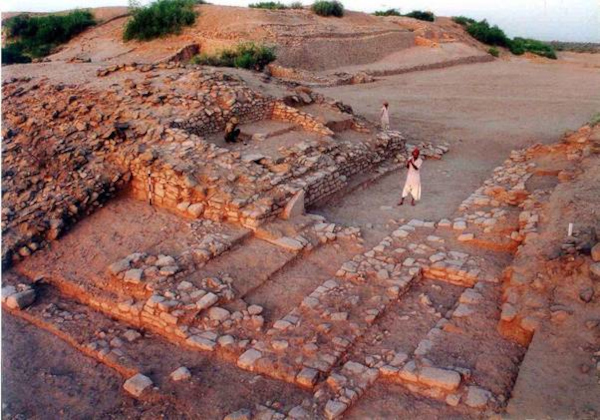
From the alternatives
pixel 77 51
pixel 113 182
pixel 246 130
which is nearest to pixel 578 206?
pixel 246 130

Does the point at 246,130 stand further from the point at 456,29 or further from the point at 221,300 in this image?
the point at 456,29

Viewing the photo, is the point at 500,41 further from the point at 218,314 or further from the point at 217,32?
the point at 218,314

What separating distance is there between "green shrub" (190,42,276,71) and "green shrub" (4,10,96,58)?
1326 cm

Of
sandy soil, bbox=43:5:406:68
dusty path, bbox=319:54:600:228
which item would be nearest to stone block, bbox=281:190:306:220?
dusty path, bbox=319:54:600:228

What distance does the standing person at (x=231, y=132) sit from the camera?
9258mm

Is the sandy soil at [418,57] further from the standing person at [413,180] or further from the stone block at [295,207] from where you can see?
the stone block at [295,207]

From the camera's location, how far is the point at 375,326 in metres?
5.36

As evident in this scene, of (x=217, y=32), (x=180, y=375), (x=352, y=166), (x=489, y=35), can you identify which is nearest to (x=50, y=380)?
(x=180, y=375)

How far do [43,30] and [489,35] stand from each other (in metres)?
29.0

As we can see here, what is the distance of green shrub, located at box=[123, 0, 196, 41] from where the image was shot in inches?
1024

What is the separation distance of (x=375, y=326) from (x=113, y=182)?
491 centimetres

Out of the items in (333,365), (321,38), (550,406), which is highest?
(321,38)

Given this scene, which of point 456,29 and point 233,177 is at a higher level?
point 456,29

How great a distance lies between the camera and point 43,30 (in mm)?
29375
